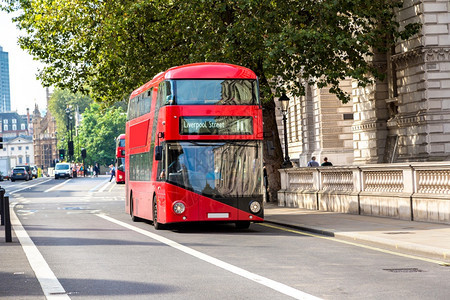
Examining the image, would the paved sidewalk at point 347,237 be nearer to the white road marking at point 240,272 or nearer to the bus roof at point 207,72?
the white road marking at point 240,272

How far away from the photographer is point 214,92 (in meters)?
20.1

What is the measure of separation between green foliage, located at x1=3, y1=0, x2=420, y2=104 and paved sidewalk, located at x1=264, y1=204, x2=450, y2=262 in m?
5.58

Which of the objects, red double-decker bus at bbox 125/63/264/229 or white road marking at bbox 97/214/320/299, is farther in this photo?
red double-decker bus at bbox 125/63/264/229

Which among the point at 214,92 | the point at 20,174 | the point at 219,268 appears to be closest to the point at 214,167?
the point at 214,92

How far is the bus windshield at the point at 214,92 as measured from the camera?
786 inches

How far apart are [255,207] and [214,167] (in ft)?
4.36

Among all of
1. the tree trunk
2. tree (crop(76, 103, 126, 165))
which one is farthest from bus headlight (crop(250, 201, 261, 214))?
tree (crop(76, 103, 126, 165))

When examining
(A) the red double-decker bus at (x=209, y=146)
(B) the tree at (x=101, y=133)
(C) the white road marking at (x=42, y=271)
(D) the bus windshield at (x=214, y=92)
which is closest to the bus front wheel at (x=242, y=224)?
(A) the red double-decker bus at (x=209, y=146)

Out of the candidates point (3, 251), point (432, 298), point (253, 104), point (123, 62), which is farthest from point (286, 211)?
point (432, 298)

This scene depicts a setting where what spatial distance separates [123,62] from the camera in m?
33.2

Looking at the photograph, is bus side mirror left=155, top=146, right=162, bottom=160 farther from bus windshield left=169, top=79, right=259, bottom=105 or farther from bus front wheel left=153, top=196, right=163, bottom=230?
bus front wheel left=153, top=196, right=163, bottom=230

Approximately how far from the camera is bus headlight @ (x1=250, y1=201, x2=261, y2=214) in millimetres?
20000

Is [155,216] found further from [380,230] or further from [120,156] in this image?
[120,156]

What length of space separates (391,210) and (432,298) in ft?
41.4
